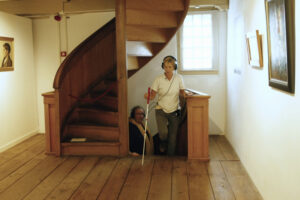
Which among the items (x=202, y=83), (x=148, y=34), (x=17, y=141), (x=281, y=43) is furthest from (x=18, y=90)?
(x=281, y=43)

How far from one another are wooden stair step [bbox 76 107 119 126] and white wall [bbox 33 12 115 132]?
1.29 metres

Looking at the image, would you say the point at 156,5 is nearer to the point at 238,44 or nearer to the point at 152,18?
the point at 152,18

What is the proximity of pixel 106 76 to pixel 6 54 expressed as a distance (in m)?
1.67

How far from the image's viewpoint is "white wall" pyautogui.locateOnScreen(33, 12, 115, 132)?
6.02 m

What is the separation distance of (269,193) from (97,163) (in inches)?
90.3

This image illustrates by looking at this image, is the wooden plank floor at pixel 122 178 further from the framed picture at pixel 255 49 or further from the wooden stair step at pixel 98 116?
the framed picture at pixel 255 49

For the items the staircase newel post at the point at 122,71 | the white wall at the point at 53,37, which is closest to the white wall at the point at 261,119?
the staircase newel post at the point at 122,71

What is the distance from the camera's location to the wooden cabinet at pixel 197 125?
441 cm

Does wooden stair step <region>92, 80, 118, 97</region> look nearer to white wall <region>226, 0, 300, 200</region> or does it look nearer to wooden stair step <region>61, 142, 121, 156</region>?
wooden stair step <region>61, 142, 121, 156</region>

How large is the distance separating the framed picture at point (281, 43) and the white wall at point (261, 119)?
0.07 m

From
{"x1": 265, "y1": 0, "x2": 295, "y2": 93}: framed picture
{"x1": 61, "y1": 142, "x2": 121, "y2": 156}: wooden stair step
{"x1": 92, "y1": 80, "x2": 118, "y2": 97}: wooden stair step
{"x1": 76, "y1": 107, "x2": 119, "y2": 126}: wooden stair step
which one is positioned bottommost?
{"x1": 61, "y1": 142, "x2": 121, "y2": 156}: wooden stair step

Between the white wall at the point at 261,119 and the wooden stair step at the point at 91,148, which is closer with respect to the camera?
the white wall at the point at 261,119

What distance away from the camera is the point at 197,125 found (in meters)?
4.45

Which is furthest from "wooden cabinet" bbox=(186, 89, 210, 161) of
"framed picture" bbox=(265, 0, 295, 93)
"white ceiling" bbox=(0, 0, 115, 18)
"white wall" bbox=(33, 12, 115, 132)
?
"white wall" bbox=(33, 12, 115, 132)
